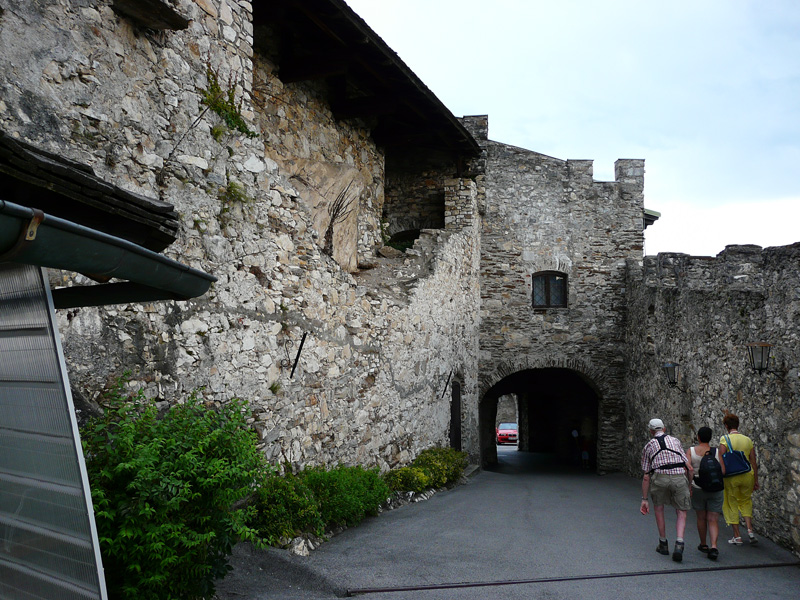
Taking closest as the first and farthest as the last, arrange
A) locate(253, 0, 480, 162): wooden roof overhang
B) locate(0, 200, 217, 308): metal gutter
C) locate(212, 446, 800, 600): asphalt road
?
locate(0, 200, 217, 308): metal gutter < locate(212, 446, 800, 600): asphalt road < locate(253, 0, 480, 162): wooden roof overhang

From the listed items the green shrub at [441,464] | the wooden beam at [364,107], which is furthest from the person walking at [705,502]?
the wooden beam at [364,107]

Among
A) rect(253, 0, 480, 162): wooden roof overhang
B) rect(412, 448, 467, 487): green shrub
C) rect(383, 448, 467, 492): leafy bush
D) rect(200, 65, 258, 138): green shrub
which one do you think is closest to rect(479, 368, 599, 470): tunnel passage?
rect(412, 448, 467, 487): green shrub

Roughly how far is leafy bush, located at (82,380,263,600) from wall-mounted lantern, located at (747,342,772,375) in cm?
524

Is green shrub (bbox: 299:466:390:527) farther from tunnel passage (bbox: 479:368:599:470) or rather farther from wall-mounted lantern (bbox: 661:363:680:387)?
tunnel passage (bbox: 479:368:599:470)

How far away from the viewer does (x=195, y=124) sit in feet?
16.5

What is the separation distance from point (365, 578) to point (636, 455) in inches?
361

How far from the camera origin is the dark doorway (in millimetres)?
12066

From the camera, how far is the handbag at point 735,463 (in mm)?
6027

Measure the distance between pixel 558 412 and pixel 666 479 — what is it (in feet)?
51.6

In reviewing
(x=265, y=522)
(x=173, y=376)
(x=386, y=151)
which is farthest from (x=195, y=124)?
(x=386, y=151)

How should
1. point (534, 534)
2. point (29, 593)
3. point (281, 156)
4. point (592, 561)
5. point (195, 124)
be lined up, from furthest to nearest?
point (281, 156), point (534, 534), point (592, 561), point (195, 124), point (29, 593)

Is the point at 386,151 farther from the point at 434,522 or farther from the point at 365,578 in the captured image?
the point at 365,578

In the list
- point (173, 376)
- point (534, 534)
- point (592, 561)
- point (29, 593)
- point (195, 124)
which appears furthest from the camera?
point (534, 534)

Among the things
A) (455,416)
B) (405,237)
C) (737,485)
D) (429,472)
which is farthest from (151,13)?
(455,416)
